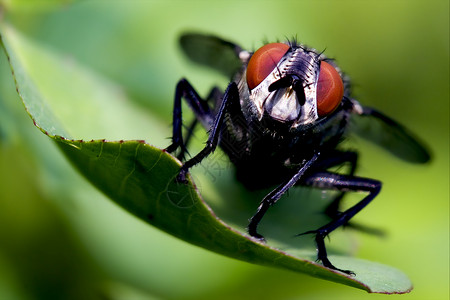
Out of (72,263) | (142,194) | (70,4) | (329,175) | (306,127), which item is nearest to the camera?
(142,194)

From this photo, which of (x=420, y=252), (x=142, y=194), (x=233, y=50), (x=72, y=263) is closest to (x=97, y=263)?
(x=72, y=263)

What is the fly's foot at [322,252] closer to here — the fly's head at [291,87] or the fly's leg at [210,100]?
the fly's head at [291,87]

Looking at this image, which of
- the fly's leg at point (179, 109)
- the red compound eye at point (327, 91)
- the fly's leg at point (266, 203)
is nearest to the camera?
the fly's leg at point (266, 203)

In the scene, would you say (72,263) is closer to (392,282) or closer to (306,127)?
(306,127)

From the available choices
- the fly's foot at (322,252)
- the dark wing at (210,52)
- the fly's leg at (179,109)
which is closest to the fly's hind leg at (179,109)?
the fly's leg at (179,109)

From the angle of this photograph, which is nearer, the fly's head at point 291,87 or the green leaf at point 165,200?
the green leaf at point 165,200

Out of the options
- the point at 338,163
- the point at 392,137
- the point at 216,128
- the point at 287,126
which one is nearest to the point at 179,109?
the point at 216,128
